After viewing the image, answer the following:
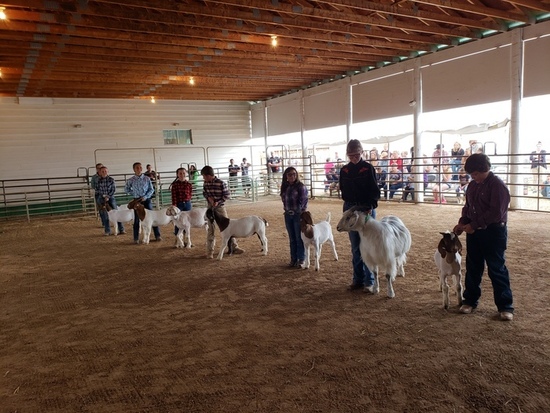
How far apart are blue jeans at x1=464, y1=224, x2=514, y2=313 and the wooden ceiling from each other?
20.6 ft

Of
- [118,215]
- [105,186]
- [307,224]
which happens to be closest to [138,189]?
[118,215]

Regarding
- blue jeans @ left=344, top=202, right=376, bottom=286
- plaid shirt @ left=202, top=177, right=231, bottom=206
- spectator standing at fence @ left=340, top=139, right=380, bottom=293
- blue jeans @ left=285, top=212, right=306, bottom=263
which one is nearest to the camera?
spectator standing at fence @ left=340, top=139, right=380, bottom=293

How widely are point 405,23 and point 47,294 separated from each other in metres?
9.86

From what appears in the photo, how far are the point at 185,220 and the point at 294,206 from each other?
2.99m

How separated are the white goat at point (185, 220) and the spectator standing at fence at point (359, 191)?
13.5ft

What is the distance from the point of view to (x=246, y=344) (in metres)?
3.74

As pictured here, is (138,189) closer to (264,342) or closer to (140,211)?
(140,211)

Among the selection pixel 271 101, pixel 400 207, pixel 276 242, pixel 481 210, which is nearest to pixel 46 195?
pixel 271 101

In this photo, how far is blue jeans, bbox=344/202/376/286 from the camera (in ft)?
16.4

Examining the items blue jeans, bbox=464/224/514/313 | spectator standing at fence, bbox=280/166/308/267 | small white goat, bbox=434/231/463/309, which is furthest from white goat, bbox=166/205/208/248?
blue jeans, bbox=464/224/514/313

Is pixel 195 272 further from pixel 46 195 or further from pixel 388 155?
pixel 46 195

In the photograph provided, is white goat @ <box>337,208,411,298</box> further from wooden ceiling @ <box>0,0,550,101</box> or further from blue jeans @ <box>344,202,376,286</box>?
wooden ceiling @ <box>0,0,550,101</box>

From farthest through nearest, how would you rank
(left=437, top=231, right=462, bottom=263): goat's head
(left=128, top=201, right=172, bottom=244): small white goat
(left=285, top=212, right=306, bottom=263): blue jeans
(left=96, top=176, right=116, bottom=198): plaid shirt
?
(left=96, top=176, right=116, bottom=198): plaid shirt
(left=128, top=201, right=172, bottom=244): small white goat
(left=285, top=212, right=306, bottom=263): blue jeans
(left=437, top=231, right=462, bottom=263): goat's head

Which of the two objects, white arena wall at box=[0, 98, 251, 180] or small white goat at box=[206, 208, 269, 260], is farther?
white arena wall at box=[0, 98, 251, 180]
